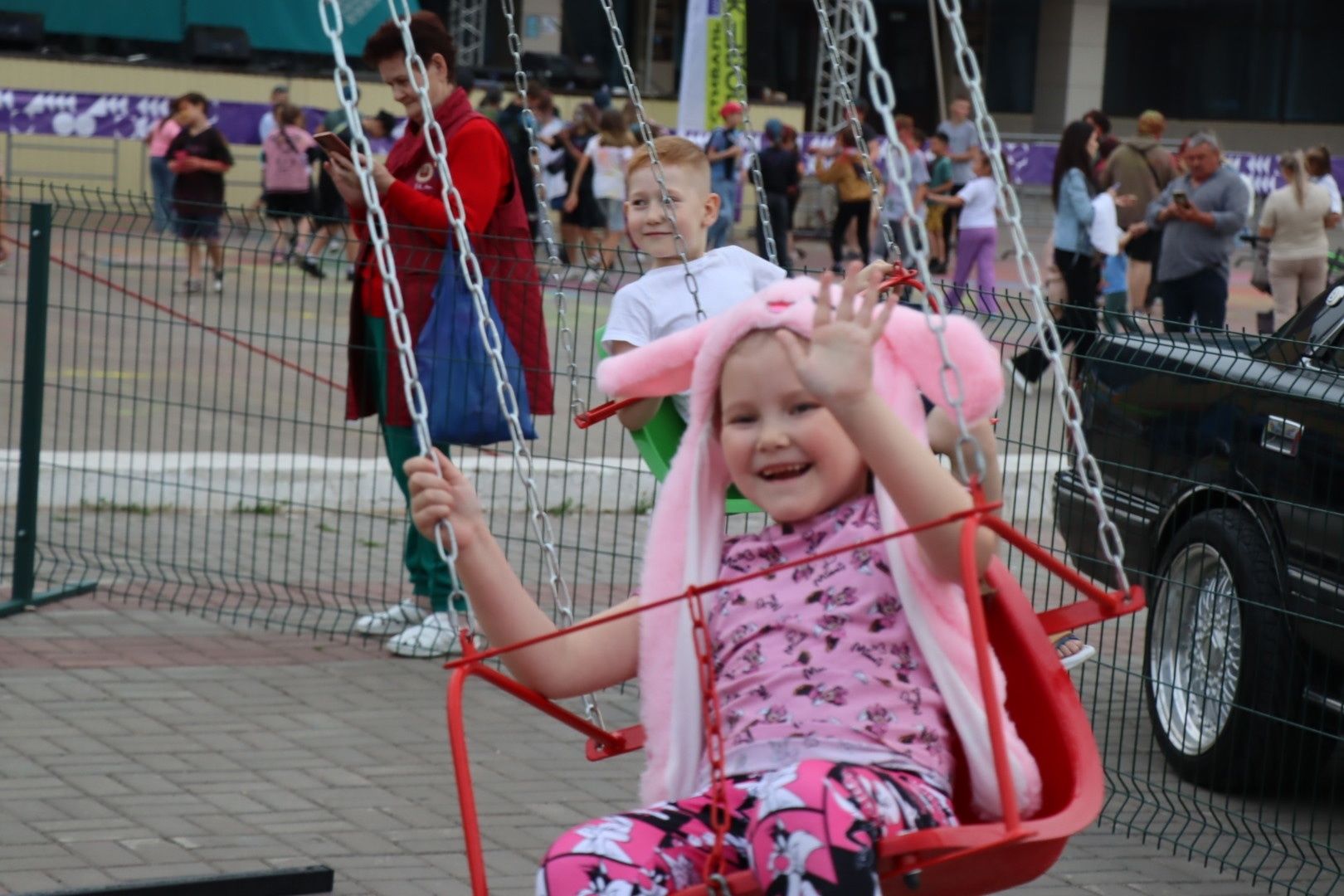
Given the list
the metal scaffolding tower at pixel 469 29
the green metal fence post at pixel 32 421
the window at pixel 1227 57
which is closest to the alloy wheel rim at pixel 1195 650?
the green metal fence post at pixel 32 421

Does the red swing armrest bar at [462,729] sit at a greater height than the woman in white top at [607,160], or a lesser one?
lesser

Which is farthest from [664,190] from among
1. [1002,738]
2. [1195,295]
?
[1195,295]

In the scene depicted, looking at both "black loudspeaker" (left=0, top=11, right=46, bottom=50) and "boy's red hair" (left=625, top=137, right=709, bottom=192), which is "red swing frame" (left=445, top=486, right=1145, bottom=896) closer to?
"boy's red hair" (left=625, top=137, right=709, bottom=192)

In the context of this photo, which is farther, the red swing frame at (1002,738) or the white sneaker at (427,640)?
the white sneaker at (427,640)

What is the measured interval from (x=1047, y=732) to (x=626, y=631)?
28.1 inches

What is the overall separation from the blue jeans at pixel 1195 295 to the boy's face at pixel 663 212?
9022mm

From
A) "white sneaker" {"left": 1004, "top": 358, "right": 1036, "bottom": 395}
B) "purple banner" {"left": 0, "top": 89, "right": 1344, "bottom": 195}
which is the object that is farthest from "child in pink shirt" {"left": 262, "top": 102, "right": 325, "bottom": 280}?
"white sneaker" {"left": 1004, "top": 358, "right": 1036, "bottom": 395}

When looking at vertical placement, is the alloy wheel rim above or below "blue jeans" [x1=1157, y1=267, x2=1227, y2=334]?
below

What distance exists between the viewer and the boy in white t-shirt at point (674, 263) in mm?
4980

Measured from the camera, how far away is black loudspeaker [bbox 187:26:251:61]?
26.0m

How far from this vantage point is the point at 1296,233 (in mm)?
14578

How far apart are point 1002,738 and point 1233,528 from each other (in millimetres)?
2975

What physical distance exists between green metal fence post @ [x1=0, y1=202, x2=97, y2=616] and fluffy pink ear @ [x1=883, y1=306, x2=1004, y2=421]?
465cm

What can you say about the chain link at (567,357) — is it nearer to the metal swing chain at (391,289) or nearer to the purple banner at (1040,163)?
the metal swing chain at (391,289)
